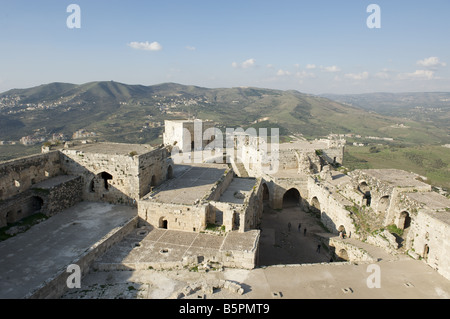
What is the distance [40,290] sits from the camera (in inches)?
325

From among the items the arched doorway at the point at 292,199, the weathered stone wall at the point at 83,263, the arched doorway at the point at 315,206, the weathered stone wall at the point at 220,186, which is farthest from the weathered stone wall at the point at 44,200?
the arched doorway at the point at 315,206

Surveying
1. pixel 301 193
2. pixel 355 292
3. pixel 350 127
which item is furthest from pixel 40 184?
pixel 350 127

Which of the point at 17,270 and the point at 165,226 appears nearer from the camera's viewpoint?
the point at 17,270

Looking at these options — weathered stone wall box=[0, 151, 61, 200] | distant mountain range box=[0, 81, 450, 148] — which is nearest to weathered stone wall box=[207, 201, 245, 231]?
weathered stone wall box=[0, 151, 61, 200]

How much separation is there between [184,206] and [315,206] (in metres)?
11.8

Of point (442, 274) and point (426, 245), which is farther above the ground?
point (426, 245)

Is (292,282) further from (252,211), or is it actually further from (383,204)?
(383,204)

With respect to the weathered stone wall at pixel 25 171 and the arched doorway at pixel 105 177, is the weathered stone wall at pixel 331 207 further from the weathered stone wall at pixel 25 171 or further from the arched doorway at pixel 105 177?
the weathered stone wall at pixel 25 171

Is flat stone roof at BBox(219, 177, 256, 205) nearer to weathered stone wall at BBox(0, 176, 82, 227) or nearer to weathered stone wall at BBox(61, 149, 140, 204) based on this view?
weathered stone wall at BBox(61, 149, 140, 204)

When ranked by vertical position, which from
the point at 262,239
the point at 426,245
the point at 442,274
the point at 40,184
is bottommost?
the point at 262,239

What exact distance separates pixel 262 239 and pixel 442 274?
29.4ft
